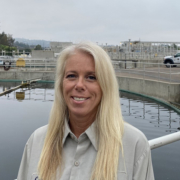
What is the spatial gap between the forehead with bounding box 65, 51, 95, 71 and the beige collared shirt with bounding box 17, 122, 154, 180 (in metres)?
0.31

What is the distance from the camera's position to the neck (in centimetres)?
154

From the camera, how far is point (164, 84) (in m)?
12.7

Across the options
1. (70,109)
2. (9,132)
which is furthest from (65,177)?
(9,132)

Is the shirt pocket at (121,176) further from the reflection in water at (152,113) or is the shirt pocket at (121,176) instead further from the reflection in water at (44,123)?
the reflection in water at (152,113)

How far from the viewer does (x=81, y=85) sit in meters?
1.48

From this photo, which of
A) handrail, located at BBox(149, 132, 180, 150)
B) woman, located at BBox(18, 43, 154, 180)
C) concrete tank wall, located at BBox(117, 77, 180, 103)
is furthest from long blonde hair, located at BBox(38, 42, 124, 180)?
concrete tank wall, located at BBox(117, 77, 180, 103)

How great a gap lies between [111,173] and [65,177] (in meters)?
0.24

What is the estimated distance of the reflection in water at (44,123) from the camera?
208 inches

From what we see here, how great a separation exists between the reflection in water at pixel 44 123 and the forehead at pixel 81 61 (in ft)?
12.5

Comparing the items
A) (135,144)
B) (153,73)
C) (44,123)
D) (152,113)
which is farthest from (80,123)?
(153,73)

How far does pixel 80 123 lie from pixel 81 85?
0.72 ft

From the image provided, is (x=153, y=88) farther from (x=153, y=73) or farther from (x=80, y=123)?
(x=80, y=123)

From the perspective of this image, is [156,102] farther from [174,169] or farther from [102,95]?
[102,95]

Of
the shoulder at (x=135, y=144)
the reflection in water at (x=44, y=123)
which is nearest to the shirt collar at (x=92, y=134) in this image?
the shoulder at (x=135, y=144)
